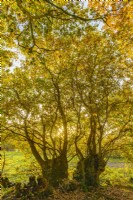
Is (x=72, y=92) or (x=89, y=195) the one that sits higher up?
(x=72, y=92)

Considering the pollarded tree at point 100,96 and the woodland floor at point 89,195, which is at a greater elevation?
the pollarded tree at point 100,96

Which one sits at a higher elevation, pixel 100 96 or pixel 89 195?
pixel 100 96

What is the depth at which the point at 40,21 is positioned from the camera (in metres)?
11.9

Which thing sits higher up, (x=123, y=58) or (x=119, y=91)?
(x=123, y=58)

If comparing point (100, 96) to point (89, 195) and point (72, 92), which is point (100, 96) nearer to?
point (72, 92)

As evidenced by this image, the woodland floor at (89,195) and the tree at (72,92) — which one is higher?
the tree at (72,92)

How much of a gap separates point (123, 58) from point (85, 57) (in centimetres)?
291

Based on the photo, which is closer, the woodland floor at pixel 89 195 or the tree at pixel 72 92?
the tree at pixel 72 92

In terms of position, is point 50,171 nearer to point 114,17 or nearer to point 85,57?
point 85,57

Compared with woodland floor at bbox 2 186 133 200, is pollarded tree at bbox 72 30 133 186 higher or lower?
higher

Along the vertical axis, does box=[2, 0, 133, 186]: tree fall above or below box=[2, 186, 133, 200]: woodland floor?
above

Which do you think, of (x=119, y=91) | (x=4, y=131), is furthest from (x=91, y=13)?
(x=4, y=131)

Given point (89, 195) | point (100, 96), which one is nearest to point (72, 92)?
point (100, 96)

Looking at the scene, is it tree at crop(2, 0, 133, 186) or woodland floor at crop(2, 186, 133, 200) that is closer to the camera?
tree at crop(2, 0, 133, 186)
